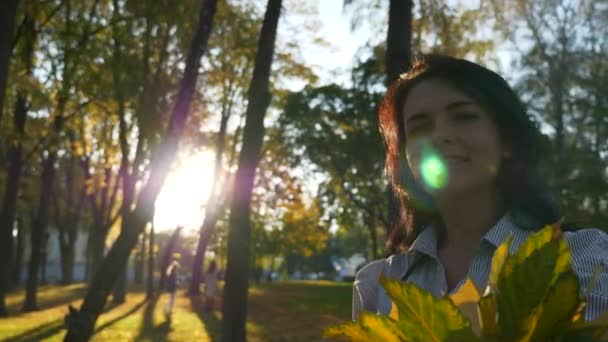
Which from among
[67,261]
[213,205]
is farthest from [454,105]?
[67,261]

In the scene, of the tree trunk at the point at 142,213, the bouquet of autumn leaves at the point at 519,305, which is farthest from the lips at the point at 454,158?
the tree trunk at the point at 142,213

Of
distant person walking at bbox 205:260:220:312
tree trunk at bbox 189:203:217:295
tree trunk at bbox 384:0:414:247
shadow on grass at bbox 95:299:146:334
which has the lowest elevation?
shadow on grass at bbox 95:299:146:334

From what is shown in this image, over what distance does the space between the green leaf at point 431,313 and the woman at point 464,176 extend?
794 millimetres

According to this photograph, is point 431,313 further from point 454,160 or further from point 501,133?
point 501,133

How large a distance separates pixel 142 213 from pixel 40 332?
25.8 feet

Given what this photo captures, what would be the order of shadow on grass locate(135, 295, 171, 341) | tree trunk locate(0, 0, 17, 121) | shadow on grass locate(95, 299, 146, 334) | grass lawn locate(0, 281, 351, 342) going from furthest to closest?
shadow on grass locate(95, 299, 146, 334)
grass lawn locate(0, 281, 351, 342)
shadow on grass locate(135, 295, 171, 341)
tree trunk locate(0, 0, 17, 121)

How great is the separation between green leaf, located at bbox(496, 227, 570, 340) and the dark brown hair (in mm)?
1043

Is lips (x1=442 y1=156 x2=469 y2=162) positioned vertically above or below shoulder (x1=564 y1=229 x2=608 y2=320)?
above

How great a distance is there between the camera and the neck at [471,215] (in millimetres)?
1787

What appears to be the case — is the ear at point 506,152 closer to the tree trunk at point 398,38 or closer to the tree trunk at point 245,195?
the tree trunk at point 398,38

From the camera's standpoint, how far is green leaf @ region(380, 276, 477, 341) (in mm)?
740

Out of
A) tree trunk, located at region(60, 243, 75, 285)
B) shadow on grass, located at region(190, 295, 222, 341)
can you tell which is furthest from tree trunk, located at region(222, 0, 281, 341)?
tree trunk, located at region(60, 243, 75, 285)

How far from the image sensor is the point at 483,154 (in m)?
1.68

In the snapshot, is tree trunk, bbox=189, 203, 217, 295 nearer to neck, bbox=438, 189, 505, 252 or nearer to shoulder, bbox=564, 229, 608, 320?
neck, bbox=438, 189, 505, 252
